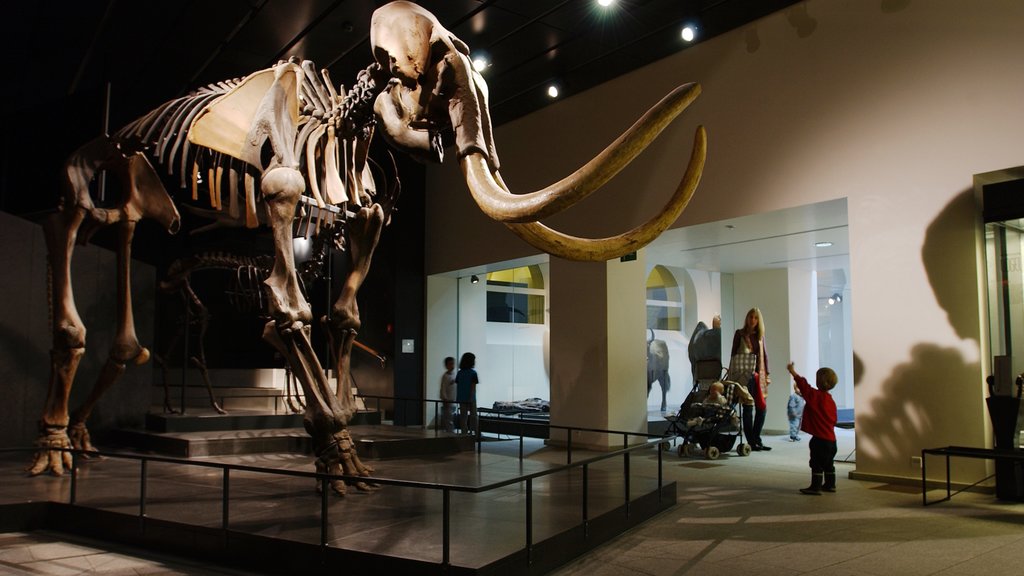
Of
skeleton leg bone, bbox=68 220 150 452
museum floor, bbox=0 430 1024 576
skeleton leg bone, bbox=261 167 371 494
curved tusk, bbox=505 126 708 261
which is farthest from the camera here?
skeleton leg bone, bbox=68 220 150 452

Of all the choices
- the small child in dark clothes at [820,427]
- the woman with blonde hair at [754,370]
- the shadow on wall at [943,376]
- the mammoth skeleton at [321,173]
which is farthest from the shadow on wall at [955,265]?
the mammoth skeleton at [321,173]

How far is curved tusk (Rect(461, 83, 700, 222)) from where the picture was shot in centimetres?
276

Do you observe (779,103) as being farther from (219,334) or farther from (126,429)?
(219,334)

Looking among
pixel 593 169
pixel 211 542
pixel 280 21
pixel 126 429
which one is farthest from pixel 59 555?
pixel 280 21

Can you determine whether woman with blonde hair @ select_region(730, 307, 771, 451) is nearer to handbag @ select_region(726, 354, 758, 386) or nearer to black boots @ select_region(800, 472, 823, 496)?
handbag @ select_region(726, 354, 758, 386)

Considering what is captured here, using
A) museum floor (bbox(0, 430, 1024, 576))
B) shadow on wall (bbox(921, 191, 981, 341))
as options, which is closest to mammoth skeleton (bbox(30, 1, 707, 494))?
museum floor (bbox(0, 430, 1024, 576))

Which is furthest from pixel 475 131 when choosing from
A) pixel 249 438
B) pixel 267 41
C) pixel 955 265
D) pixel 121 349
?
pixel 267 41

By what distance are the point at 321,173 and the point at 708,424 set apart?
6450 millimetres

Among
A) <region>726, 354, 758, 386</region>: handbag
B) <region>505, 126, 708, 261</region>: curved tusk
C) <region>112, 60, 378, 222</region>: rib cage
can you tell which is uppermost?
<region>112, 60, 378, 222</region>: rib cage

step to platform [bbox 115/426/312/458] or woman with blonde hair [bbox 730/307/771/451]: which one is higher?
woman with blonde hair [bbox 730/307/771/451]

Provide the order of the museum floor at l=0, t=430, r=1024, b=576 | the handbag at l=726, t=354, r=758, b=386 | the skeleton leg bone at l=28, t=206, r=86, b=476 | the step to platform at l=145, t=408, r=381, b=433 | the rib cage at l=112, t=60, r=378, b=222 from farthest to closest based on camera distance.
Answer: the handbag at l=726, t=354, r=758, b=386
the step to platform at l=145, t=408, r=381, b=433
the skeleton leg bone at l=28, t=206, r=86, b=476
the rib cage at l=112, t=60, r=378, b=222
the museum floor at l=0, t=430, r=1024, b=576

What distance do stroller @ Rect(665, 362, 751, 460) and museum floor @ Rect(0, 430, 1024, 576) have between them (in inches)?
102

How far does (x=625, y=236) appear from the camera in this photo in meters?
3.29

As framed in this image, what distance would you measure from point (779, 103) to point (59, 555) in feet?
27.0
